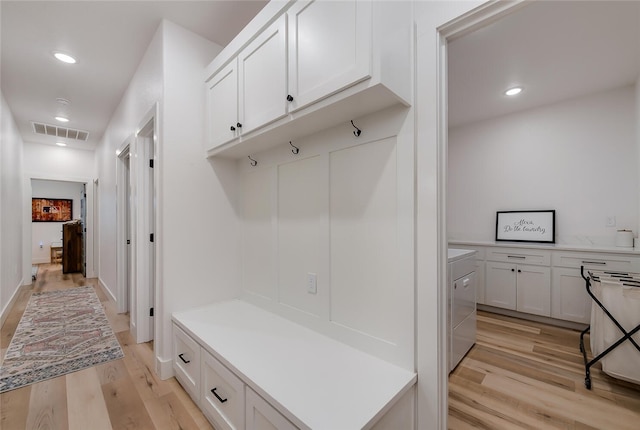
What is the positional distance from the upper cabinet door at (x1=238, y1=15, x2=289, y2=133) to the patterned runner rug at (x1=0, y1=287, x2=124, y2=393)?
8.05ft

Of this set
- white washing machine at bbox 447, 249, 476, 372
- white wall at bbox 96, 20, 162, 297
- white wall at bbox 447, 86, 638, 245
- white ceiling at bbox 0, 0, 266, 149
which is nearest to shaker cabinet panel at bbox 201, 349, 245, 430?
white washing machine at bbox 447, 249, 476, 372

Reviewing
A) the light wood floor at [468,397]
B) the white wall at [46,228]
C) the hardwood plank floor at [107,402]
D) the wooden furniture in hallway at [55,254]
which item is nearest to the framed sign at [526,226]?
the light wood floor at [468,397]

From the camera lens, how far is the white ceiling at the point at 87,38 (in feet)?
6.83

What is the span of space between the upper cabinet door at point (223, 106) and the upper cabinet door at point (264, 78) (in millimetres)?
93

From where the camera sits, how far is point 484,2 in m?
1.10

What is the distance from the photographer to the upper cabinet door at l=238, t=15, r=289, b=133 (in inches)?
59.5

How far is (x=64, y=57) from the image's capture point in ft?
8.96

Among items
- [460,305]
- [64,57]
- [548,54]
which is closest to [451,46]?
[548,54]

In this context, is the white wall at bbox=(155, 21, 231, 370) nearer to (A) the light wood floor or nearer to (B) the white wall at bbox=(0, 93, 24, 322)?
(A) the light wood floor

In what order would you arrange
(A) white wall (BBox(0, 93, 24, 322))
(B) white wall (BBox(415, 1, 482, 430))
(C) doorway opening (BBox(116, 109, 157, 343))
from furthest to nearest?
(A) white wall (BBox(0, 93, 24, 322)) < (C) doorway opening (BBox(116, 109, 157, 343)) < (B) white wall (BBox(415, 1, 482, 430))

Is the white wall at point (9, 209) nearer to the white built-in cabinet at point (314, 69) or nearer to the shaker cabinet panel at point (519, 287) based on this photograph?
the white built-in cabinet at point (314, 69)

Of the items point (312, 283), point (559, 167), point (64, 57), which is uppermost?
point (64, 57)

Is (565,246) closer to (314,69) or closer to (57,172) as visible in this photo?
(314,69)

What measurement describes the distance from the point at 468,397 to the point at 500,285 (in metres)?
2.09
